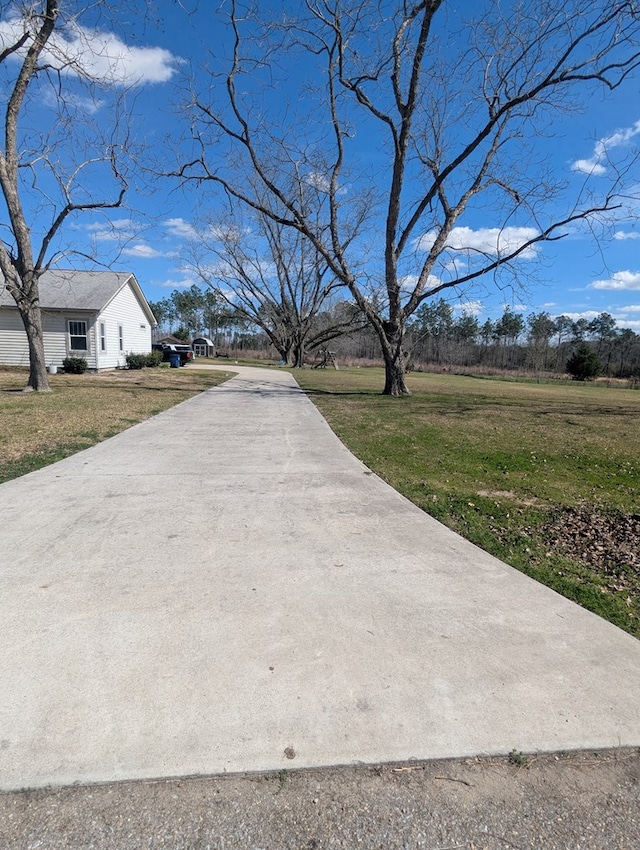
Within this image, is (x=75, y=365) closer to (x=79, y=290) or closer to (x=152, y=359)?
(x=79, y=290)

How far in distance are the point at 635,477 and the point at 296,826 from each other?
21.7ft

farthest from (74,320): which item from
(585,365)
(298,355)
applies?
(585,365)

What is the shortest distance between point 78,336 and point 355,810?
74.0 ft

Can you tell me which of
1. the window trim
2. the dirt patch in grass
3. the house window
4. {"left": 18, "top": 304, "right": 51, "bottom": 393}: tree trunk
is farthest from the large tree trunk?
the house window

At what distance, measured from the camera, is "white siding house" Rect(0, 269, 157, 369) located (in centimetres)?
2047

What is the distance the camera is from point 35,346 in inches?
519

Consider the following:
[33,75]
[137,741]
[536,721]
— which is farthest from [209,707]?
[33,75]

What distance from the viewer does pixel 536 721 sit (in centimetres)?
195

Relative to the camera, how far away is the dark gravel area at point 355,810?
4.81ft

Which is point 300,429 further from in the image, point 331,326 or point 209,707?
point 331,326

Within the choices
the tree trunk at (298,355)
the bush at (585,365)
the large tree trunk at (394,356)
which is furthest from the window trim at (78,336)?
the bush at (585,365)

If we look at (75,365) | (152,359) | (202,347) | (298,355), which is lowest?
(75,365)

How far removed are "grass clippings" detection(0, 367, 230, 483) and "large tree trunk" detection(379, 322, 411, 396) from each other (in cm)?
663

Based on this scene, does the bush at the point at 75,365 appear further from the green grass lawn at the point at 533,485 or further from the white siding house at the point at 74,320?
the green grass lawn at the point at 533,485
